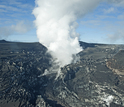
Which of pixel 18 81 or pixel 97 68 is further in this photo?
pixel 97 68

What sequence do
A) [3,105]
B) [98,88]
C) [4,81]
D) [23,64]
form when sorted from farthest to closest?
1. [23,64]
2. [98,88]
3. [4,81]
4. [3,105]

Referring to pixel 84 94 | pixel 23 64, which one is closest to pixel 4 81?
pixel 23 64

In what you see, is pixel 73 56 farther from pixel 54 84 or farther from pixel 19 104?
pixel 19 104

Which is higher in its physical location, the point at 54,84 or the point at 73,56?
the point at 73,56

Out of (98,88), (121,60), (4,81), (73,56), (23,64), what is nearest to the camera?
(4,81)

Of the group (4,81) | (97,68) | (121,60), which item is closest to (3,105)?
(4,81)

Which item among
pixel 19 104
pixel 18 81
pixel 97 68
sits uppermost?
pixel 97 68
